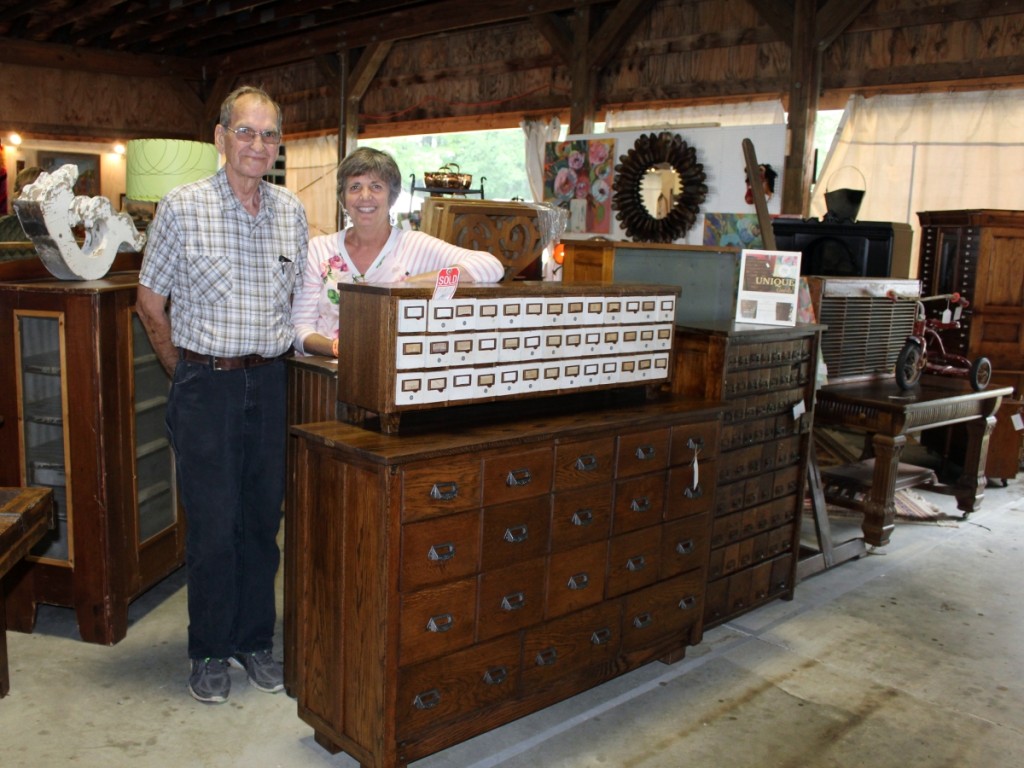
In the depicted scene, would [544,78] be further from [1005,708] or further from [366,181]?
[1005,708]

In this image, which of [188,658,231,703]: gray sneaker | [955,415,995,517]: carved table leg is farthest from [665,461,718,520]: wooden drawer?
[955,415,995,517]: carved table leg

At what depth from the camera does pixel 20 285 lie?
3.13 metres

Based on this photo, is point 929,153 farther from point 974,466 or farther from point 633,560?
point 633,560

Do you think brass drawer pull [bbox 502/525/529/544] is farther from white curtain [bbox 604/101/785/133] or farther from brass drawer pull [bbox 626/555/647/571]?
white curtain [bbox 604/101/785/133]

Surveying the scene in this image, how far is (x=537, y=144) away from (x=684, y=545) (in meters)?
5.87

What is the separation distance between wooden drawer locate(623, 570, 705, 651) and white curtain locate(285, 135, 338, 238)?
8.02 metres

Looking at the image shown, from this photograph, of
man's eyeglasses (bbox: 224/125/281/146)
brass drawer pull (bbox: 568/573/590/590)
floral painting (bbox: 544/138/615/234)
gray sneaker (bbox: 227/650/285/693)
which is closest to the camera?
man's eyeglasses (bbox: 224/125/281/146)

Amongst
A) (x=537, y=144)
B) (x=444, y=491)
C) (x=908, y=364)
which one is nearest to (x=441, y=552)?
(x=444, y=491)

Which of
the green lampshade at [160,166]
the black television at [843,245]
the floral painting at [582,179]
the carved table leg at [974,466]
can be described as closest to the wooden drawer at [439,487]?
the green lampshade at [160,166]

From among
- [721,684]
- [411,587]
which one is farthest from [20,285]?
[721,684]

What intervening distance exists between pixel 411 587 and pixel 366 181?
45.8 inches

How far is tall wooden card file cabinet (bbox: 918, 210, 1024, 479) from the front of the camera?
5.61m

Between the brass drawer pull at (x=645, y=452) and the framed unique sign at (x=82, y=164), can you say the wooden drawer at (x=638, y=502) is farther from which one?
the framed unique sign at (x=82, y=164)

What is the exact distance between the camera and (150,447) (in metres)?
3.58
